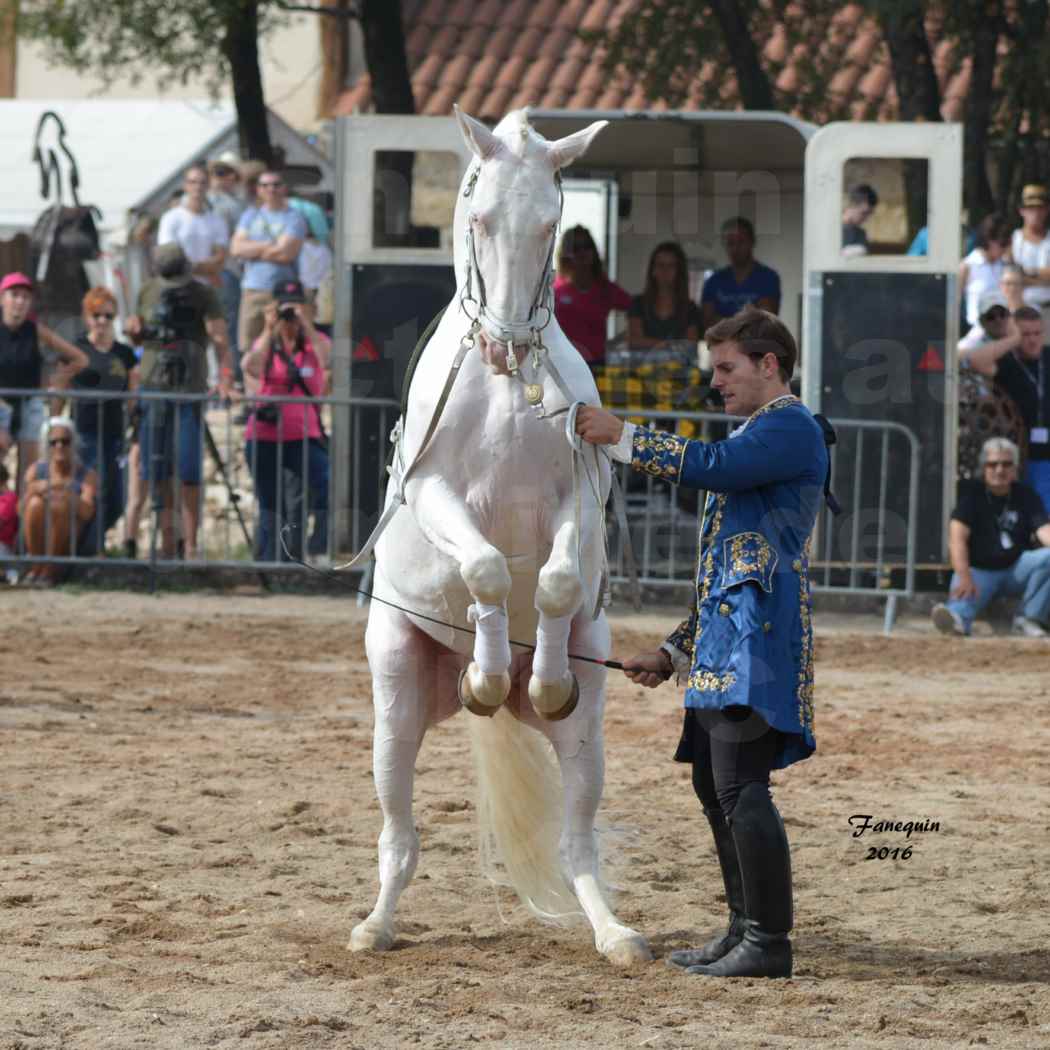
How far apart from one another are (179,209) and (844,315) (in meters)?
5.88

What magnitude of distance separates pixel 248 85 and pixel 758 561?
1300cm

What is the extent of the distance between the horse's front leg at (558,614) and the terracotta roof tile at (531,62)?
14.7 m

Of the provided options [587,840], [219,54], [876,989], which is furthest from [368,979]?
[219,54]

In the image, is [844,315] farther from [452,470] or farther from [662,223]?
[452,470]

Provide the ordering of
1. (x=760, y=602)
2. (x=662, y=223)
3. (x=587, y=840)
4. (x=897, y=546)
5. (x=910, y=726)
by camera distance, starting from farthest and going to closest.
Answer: (x=662, y=223), (x=897, y=546), (x=910, y=726), (x=587, y=840), (x=760, y=602)

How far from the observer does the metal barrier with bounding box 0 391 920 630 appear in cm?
1238

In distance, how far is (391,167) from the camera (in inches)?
503

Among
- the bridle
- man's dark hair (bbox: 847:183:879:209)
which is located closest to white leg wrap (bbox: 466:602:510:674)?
the bridle

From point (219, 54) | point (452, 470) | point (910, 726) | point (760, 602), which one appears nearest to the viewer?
point (760, 602)

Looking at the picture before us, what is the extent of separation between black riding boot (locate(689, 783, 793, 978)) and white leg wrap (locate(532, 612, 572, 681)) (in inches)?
23.5

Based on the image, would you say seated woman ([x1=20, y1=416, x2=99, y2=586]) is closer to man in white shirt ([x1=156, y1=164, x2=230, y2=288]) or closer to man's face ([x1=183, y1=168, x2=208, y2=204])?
man in white shirt ([x1=156, y1=164, x2=230, y2=288])

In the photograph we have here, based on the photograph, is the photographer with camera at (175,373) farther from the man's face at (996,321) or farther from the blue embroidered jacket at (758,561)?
the blue embroidered jacket at (758,561)

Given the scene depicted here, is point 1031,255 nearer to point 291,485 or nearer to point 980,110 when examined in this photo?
point 980,110

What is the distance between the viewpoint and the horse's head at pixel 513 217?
5.17 meters
